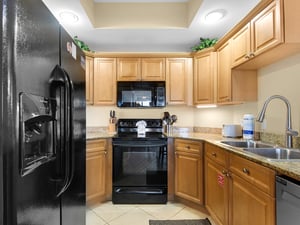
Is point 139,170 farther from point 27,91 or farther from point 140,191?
point 27,91

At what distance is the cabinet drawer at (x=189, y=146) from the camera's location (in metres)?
2.42

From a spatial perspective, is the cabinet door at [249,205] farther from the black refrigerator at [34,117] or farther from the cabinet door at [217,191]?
the black refrigerator at [34,117]

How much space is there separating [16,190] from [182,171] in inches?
86.5

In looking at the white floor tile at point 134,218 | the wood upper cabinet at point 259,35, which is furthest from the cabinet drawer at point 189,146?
the wood upper cabinet at point 259,35

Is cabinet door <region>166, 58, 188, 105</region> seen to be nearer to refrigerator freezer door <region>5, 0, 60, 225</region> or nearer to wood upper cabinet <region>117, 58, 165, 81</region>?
wood upper cabinet <region>117, 58, 165, 81</region>

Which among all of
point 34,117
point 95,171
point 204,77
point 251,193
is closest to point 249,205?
point 251,193

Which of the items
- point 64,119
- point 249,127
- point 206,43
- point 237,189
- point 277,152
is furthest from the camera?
point 206,43

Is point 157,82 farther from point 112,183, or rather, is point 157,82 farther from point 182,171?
point 112,183

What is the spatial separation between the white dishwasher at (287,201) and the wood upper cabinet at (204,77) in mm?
1809

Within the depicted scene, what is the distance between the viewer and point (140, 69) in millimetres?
3176

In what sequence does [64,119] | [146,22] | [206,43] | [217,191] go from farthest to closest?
[206,43] < [146,22] < [217,191] < [64,119]

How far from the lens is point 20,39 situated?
655 millimetres

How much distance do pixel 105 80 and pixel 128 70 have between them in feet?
1.25

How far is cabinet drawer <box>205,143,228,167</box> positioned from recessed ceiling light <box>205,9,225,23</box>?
4.98ft
